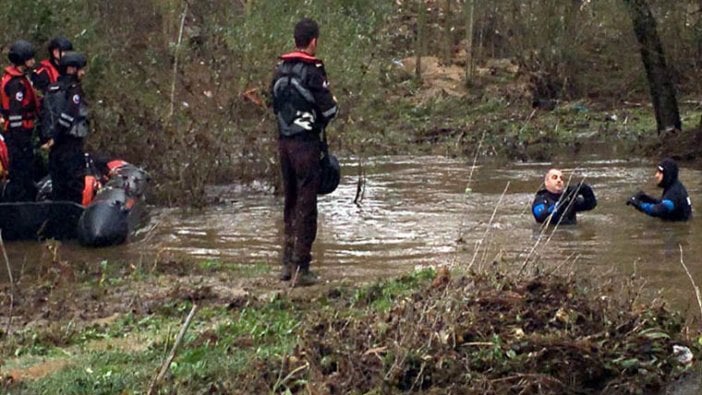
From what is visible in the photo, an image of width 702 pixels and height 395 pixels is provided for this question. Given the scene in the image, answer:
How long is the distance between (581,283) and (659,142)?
45.7 ft

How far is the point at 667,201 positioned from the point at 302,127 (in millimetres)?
5016

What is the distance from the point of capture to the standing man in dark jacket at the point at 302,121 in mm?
9383

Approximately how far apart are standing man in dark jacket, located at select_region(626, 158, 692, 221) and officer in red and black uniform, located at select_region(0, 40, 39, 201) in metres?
6.51

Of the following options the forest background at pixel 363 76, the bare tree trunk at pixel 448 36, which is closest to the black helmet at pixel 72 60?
the forest background at pixel 363 76

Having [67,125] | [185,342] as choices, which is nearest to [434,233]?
[67,125]

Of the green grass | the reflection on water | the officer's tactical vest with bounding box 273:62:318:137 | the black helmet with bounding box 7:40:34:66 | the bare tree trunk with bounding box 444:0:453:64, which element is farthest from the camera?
the bare tree trunk with bounding box 444:0:453:64

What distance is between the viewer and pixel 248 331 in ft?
25.4

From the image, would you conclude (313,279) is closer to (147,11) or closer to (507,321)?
(507,321)

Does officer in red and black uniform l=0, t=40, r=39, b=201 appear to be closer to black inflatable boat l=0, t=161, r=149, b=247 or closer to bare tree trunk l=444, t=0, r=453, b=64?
black inflatable boat l=0, t=161, r=149, b=247

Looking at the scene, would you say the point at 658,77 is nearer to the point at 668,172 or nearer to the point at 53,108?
the point at 668,172

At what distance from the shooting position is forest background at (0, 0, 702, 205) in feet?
52.3

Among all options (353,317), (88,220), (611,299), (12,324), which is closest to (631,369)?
(611,299)

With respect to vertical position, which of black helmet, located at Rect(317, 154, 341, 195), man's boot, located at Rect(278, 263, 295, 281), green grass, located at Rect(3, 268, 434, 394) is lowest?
man's boot, located at Rect(278, 263, 295, 281)

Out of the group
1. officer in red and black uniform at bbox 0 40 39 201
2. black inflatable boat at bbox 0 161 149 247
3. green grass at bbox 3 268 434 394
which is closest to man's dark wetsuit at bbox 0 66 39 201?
officer in red and black uniform at bbox 0 40 39 201
